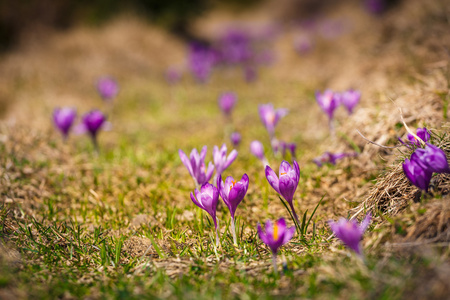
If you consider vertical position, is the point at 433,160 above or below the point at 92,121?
→ above

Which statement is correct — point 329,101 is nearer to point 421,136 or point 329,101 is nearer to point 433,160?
point 421,136

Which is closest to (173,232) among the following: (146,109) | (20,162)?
(20,162)

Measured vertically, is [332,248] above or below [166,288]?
above

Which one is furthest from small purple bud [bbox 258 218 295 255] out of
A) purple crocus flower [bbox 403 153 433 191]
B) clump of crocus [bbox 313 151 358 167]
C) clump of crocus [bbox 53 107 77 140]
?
clump of crocus [bbox 53 107 77 140]

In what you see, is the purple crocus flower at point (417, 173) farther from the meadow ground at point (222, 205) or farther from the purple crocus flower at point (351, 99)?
the purple crocus flower at point (351, 99)

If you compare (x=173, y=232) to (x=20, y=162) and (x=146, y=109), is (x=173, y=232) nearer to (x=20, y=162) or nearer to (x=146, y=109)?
(x=20, y=162)

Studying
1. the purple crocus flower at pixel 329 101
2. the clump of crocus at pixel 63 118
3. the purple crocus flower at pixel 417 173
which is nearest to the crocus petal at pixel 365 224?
the purple crocus flower at pixel 417 173

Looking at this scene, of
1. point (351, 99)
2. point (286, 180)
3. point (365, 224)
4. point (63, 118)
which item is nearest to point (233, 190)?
point (286, 180)
